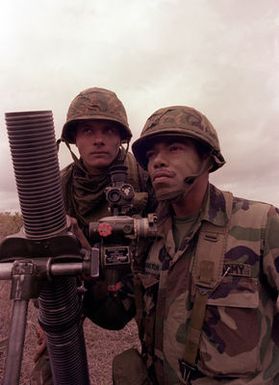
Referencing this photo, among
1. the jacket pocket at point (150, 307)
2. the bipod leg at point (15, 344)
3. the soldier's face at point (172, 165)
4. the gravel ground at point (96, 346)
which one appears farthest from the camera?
the gravel ground at point (96, 346)

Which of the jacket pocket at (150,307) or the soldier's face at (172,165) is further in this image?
the jacket pocket at (150,307)

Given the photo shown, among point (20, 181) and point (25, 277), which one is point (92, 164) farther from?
point (25, 277)

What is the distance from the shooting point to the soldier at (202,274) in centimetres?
292

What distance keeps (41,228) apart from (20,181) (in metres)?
0.33

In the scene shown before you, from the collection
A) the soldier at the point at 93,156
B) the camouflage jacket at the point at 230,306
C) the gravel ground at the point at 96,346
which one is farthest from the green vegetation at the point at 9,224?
the camouflage jacket at the point at 230,306

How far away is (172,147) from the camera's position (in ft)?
10.9

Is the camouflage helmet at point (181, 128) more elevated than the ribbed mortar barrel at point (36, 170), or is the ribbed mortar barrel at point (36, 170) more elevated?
the camouflage helmet at point (181, 128)

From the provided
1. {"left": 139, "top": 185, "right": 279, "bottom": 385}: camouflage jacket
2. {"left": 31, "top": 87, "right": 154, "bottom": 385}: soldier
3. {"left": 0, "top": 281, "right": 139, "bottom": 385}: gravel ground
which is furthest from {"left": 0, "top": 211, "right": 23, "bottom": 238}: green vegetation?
{"left": 139, "top": 185, "right": 279, "bottom": 385}: camouflage jacket

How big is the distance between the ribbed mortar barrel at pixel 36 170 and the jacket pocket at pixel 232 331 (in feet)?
4.16

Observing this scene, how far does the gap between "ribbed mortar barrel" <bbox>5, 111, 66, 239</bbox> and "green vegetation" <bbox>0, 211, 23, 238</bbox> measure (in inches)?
538

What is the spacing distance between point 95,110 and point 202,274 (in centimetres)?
213

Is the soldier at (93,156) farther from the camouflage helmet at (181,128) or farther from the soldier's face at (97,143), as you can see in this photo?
the camouflage helmet at (181,128)

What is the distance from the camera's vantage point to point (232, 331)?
290 centimetres

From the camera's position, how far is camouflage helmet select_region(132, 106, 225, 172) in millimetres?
3275
